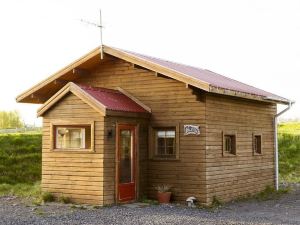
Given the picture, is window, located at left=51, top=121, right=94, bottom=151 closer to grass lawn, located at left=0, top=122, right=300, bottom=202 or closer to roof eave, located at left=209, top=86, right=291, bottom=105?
roof eave, located at left=209, top=86, right=291, bottom=105

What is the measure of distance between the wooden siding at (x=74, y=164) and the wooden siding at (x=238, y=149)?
281cm

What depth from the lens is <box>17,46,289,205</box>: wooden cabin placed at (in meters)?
12.3

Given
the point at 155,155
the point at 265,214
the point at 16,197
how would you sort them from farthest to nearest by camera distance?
the point at 16,197, the point at 155,155, the point at 265,214

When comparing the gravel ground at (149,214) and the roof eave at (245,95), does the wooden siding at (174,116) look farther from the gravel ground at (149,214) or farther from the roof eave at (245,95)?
the gravel ground at (149,214)

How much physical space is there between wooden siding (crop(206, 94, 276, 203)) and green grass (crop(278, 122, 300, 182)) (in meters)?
5.67

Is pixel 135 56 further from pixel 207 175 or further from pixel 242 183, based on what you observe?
pixel 242 183

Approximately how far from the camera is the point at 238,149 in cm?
1462

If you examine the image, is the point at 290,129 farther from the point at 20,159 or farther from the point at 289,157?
the point at 20,159

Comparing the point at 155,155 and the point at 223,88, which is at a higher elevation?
the point at 223,88

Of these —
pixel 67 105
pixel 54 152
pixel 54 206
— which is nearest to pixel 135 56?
pixel 67 105

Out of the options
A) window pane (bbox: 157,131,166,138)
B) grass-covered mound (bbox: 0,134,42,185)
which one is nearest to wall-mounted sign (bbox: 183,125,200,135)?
window pane (bbox: 157,131,166,138)

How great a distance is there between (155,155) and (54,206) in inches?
120

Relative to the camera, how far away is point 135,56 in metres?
13.3

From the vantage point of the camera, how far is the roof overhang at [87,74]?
486 inches
